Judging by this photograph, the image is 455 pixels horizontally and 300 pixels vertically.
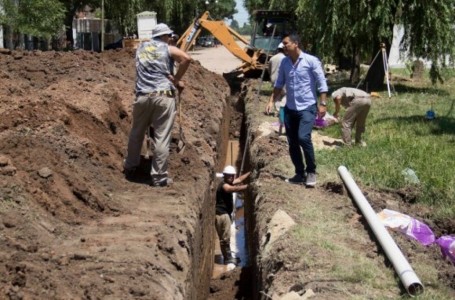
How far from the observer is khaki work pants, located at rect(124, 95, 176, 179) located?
25.2 ft

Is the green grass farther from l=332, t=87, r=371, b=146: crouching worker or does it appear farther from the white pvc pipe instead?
the white pvc pipe

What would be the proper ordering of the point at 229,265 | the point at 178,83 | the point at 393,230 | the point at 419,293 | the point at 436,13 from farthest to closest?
1. the point at 436,13
2. the point at 229,265
3. the point at 178,83
4. the point at 393,230
5. the point at 419,293

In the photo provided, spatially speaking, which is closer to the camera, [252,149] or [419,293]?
[419,293]

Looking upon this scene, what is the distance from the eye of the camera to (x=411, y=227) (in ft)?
21.8

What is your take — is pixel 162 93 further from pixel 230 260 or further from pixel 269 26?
pixel 269 26

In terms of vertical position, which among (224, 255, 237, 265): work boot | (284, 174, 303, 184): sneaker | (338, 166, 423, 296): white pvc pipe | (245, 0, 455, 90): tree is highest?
(245, 0, 455, 90): tree

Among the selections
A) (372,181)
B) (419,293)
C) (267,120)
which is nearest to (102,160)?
(372,181)

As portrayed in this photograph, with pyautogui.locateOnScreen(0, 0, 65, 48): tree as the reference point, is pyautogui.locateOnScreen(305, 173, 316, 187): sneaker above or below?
below

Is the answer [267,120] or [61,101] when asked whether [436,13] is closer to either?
[267,120]

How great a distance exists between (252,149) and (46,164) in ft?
17.7

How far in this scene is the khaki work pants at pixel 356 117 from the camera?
1138 cm

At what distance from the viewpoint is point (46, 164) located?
6.96 meters

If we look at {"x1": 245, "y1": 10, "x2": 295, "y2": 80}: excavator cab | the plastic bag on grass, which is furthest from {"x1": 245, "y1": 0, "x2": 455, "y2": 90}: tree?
the plastic bag on grass

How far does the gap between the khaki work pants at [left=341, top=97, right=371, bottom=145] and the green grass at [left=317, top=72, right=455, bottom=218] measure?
13.0 inches
